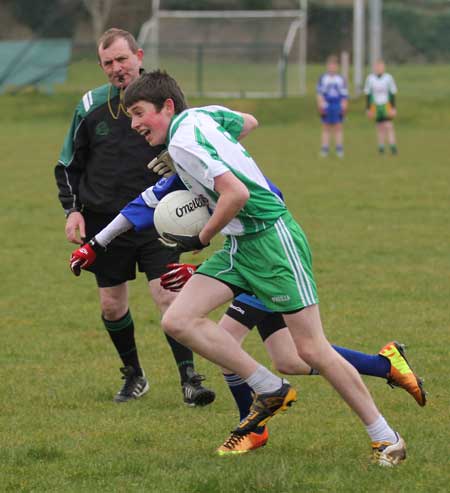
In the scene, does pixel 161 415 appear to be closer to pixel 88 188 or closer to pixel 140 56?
pixel 88 188

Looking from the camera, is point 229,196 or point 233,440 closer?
point 229,196

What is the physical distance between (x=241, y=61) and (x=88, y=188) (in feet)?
101

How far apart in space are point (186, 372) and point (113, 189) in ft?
3.91

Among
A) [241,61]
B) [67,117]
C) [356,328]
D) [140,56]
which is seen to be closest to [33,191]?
[356,328]

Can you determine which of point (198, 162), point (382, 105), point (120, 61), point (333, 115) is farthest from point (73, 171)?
point (382, 105)

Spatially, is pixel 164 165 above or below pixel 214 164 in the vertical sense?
below

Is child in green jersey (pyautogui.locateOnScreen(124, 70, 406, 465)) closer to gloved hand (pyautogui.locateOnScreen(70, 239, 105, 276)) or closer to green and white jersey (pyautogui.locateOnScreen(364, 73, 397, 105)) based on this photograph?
gloved hand (pyautogui.locateOnScreen(70, 239, 105, 276))

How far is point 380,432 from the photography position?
487cm

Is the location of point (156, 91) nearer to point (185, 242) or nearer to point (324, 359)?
point (185, 242)

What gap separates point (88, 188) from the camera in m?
6.68

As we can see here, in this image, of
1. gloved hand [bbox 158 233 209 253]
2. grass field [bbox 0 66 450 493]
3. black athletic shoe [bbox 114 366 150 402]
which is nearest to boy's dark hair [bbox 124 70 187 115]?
gloved hand [bbox 158 233 209 253]

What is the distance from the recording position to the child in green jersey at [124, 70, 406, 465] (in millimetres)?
4801

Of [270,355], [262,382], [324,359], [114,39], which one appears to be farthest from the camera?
[114,39]

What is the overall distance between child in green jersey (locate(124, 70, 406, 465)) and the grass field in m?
0.37
